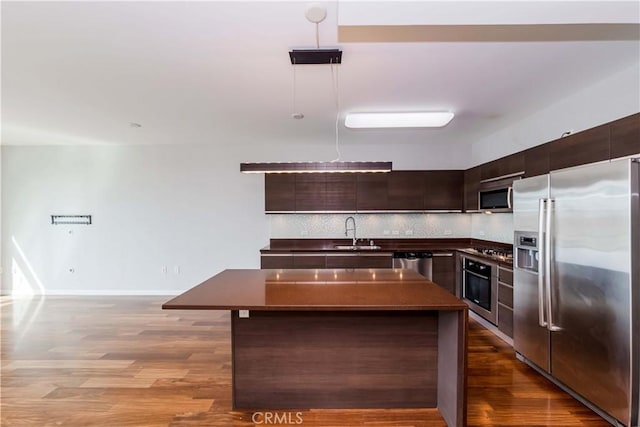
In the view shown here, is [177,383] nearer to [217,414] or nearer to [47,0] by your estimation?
[217,414]

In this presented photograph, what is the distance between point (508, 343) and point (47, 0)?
4.90 meters

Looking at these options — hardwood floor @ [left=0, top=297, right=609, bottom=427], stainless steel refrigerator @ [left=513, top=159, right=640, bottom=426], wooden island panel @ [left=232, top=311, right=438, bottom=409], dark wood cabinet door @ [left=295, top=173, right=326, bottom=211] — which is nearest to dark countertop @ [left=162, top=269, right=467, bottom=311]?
wooden island panel @ [left=232, top=311, right=438, bottom=409]

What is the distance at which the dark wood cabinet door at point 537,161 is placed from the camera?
326 centimetres

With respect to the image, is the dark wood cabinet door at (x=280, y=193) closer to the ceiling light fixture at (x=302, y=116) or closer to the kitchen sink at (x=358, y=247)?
the kitchen sink at (x=358, y=247)

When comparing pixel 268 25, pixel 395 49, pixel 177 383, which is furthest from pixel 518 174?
pixel 177 383

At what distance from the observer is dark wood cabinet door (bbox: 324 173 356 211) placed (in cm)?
538

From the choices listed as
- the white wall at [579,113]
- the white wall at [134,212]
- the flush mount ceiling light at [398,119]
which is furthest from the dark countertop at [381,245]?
the flush mount ceiling light at [398,119]

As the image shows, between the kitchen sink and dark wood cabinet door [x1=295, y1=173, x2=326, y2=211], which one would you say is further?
dark wood cabinet door [x1=295, y1=173, x2=326, y2=211]

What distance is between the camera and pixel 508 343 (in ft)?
12.2

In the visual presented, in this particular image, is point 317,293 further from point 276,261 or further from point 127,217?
point 127,217

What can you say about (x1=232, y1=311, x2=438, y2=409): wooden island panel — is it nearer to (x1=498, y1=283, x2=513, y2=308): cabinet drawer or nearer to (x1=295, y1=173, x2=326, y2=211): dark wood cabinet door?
(x1=498, y1=283, x2=513, y2=308): cabinet drawer

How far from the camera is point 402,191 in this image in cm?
542

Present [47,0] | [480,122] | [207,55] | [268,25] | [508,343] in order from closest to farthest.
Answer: [47,0], [268,25], [207,55], [508,343], [480,122]

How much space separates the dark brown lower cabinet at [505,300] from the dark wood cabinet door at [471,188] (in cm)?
148
